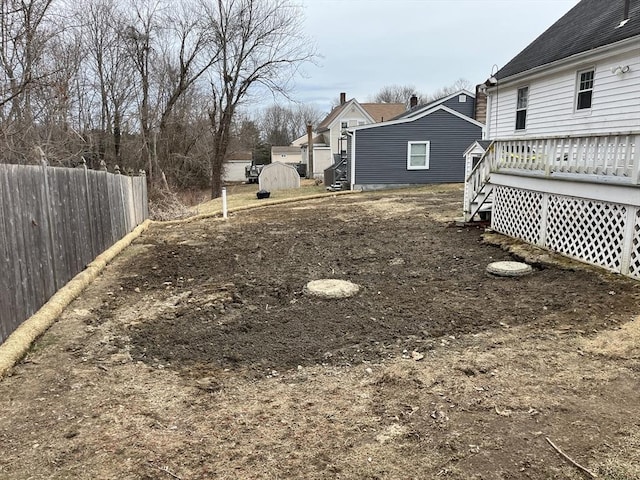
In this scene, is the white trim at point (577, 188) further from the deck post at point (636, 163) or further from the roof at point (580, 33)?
the roof at point (580, 33)

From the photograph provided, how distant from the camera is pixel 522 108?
547 inches

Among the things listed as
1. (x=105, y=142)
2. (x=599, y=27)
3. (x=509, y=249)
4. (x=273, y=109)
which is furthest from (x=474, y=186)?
(x=273, y=109)

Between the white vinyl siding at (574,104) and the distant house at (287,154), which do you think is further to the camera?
the distant house at (287,154)

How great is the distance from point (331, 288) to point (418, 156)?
1759 cm

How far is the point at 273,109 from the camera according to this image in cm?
7325

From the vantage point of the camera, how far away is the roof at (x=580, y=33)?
10123 mm

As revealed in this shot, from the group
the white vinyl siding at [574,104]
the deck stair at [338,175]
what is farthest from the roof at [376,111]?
the white vinyl siding at [574,104]

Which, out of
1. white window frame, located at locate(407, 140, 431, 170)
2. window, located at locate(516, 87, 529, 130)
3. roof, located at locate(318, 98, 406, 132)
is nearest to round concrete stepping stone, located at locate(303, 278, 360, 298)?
window, located at locate(516, 87, 529, 130)

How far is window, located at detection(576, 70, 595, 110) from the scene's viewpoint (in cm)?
1101

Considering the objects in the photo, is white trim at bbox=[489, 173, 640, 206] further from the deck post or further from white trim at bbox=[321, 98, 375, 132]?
white trim at bbox=[321, 98, 375, 132]

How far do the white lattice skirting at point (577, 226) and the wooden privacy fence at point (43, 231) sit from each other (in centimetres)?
674

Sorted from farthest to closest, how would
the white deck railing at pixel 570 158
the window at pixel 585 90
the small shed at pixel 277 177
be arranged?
1. the small shed at pixel 277 177
2. the window at pixel 585 90
3. the white deck railing at pixel 570 158

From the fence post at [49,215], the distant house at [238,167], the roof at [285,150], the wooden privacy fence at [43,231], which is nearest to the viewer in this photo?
the wooden privacy fence at [43,231]

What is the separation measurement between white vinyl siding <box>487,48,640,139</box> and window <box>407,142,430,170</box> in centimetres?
690
